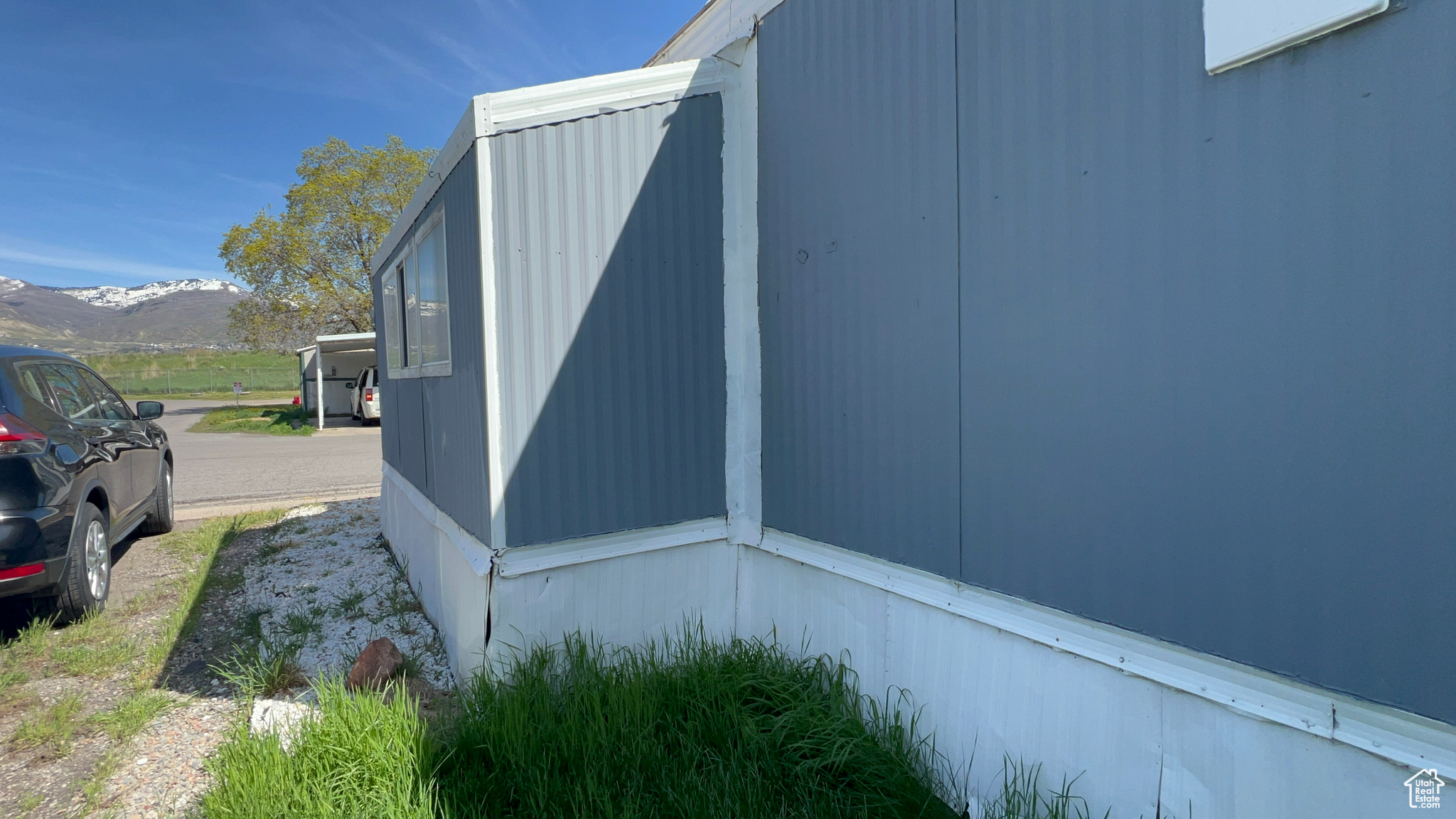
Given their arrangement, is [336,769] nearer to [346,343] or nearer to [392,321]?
[392,321]

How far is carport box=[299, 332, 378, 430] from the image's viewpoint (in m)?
19.1

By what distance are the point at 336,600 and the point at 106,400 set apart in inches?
103

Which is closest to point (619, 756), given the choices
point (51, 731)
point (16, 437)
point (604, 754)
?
point (604, 754)

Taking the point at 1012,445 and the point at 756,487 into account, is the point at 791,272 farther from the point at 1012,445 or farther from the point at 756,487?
the point at 1012,445

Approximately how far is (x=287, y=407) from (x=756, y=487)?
24.2m

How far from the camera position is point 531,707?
9.35 ft

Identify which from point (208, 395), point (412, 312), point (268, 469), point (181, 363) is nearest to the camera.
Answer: point (412, 312)

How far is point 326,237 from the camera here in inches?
851

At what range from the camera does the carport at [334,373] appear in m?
19.1

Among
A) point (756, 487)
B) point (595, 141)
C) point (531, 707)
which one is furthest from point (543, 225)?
point (531, 707)

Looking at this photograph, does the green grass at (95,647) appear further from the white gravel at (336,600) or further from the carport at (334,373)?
the carport at (334,373)

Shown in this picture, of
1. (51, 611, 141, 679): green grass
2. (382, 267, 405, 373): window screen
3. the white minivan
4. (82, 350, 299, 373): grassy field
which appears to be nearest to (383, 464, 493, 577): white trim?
(382, 267, 405, 373): window screen

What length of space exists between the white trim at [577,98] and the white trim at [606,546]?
1.74m

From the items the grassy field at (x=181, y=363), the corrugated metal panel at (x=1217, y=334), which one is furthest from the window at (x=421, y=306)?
the grassy field at (x=181, y=363)
